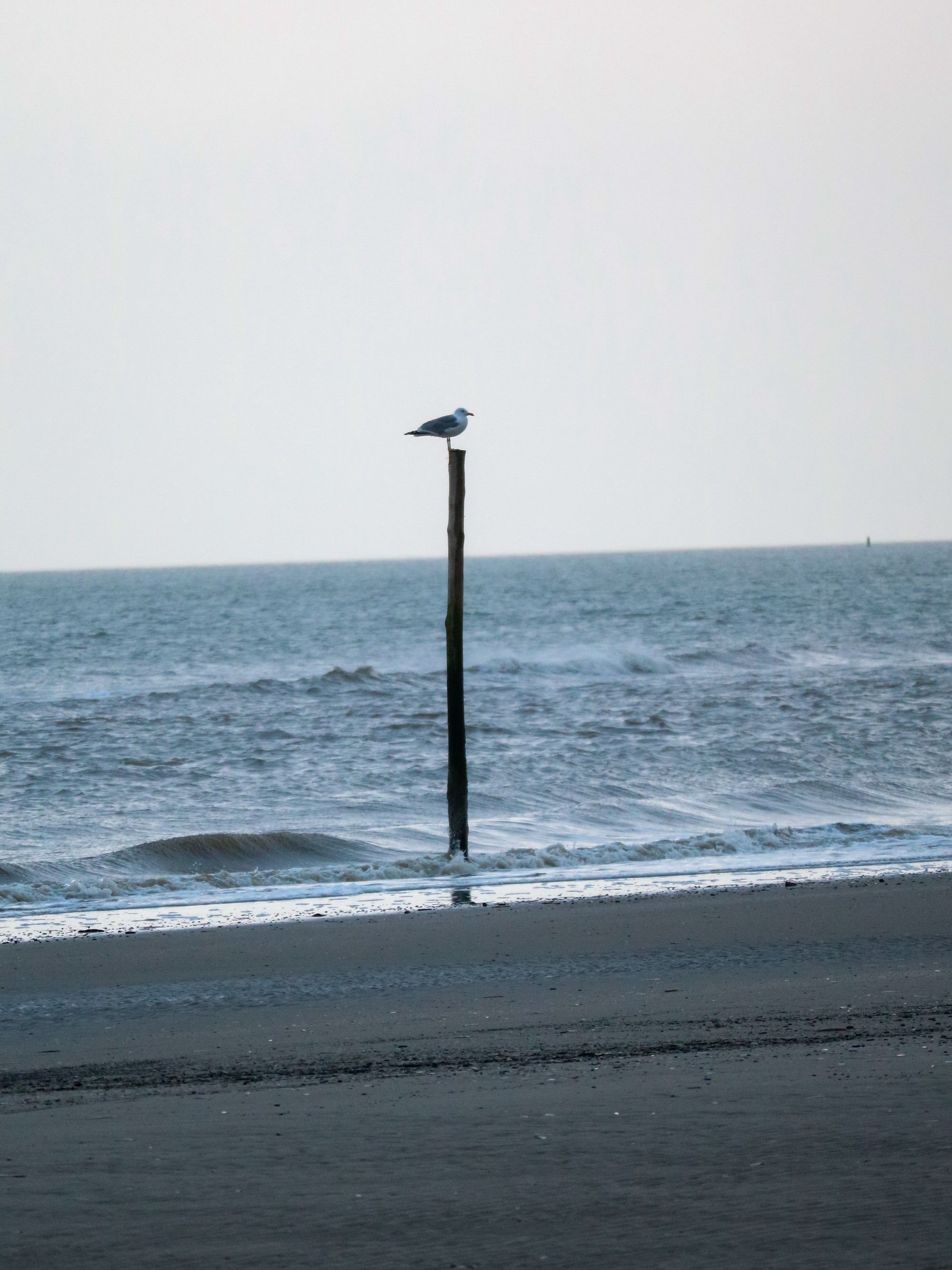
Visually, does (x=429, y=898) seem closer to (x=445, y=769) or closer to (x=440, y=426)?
(x=440, y=426)

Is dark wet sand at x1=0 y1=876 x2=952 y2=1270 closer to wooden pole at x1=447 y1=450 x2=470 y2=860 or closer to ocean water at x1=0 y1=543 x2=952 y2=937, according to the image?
ocean water at x1=0 y1=543 x2=952 y2=937

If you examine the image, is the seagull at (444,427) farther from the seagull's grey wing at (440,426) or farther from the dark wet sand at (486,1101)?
the dark wet sand at (486,1101)

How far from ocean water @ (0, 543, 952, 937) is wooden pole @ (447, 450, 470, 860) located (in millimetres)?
479

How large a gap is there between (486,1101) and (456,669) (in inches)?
326

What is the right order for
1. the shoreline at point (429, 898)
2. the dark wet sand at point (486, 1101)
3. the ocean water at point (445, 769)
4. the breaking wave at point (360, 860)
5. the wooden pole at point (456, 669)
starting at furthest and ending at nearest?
the wooden pole at point (456, 669) → the ocean water at point (445, 769) → the breaking wave at point (360, 860) → the shoreline at point (429, 898) → the dark wet sand at point (486, 1101)

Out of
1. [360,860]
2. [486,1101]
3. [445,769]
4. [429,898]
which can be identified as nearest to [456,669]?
[360,860]

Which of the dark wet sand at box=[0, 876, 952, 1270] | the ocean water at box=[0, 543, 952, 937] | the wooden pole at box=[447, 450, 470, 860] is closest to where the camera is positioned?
the dark wet sand at box=[0, 876, 952, 1270]

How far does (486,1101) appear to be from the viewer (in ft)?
16.5

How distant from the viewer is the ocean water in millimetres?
11883

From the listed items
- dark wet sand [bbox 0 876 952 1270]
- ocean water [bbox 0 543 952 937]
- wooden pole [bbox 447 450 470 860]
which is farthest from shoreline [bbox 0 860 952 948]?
dark wet sand [bbox 0 876 952 1270]

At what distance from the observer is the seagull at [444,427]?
12.4 meters

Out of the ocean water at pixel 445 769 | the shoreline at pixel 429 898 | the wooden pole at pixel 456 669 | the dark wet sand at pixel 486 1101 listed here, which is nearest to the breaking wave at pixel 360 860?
the ocean water at pixel 445 769

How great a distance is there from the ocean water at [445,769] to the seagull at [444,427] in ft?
12.7

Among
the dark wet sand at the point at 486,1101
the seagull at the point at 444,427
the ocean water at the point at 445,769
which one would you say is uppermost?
the seagull at the point at 444,427
